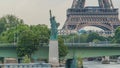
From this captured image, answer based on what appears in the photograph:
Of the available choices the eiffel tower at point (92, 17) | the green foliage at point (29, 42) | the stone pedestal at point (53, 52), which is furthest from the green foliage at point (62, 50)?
the eiffel tower at point (92, 17)

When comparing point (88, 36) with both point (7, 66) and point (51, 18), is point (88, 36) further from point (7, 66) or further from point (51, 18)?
point (7, 66)

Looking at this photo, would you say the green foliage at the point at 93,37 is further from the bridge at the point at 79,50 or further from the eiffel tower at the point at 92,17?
the bridge at the point at 79,50

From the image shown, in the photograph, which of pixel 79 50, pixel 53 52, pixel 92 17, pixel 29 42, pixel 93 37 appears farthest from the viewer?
pixel 92 17

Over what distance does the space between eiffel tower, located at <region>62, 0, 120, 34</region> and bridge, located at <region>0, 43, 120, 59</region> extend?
66699mm

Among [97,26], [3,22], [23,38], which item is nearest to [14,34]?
[23,38]

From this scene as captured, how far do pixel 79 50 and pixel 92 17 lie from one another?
250 feet

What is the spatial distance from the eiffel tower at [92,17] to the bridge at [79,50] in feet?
219

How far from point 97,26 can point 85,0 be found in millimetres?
11859

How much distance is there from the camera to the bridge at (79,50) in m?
68.2

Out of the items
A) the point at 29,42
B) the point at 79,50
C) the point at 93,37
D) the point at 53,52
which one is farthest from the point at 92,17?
the point at 53,52

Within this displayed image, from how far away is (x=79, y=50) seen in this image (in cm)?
7206

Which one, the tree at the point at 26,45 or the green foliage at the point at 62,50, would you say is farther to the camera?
the green foliage at the point at 62,50

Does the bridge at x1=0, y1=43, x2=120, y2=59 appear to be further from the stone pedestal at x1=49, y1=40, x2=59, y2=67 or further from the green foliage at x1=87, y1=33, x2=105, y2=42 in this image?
the green foliage at x1=87, y1=33, x2=105, y2=42

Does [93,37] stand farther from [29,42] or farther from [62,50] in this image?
[29,42]
